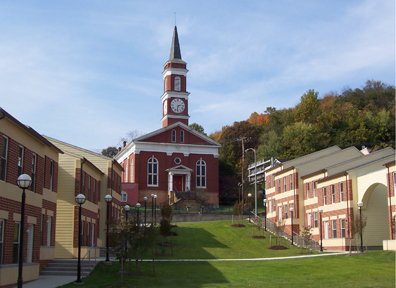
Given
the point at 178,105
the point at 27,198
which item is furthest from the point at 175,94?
the point at 27,198

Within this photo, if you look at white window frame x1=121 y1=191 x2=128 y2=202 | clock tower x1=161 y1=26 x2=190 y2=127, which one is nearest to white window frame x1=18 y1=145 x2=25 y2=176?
white window frame x1=121 y1=191 x2=128 y2=202

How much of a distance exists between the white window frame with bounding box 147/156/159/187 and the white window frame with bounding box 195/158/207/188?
6.09 meters

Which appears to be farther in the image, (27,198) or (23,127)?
(27,198)

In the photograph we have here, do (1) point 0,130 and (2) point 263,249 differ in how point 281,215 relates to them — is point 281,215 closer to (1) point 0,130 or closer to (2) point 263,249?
(2) point 263,249

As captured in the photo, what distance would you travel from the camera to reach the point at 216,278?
77.3 ft

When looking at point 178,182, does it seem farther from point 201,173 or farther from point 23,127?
point 23,127

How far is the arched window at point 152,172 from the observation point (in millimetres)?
69688

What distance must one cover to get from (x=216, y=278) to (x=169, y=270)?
4022 millimetres

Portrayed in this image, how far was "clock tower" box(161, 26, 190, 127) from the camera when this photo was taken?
75.2 m

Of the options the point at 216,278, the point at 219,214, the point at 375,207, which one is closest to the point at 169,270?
the point at 216,278

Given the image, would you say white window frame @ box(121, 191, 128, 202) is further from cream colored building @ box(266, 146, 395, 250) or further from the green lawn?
the green lawn

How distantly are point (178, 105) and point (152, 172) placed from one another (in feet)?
39.7

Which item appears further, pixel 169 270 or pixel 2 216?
pixel 169 270

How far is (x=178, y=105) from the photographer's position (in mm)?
75750
